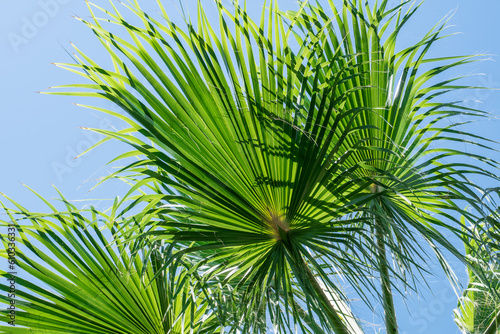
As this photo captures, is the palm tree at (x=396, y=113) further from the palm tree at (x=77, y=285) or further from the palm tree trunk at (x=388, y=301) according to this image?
the palm tree at (x=77, y=285)

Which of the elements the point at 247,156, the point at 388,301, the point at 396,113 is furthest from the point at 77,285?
the point at 396,113

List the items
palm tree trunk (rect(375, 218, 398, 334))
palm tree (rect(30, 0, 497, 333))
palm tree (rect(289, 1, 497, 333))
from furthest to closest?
palm tree (rect(289, 1, 497, 333))
palm tree trunk (rect(375, 218, 398, 334))
palm tree (rect(30, 0, 497, 333))

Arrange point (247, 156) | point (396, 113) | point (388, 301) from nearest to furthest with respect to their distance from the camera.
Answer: point (247, 156) → point (388, 301) → point (396, 113)

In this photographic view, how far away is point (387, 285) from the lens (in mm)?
1896

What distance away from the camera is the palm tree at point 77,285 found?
1812 mm

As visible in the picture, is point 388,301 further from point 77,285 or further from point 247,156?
point 77,285

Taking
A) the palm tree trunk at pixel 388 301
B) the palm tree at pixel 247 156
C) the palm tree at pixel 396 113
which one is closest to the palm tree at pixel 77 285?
the palm tree at pixel 247 156

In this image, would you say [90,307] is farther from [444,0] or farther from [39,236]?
[444,0]

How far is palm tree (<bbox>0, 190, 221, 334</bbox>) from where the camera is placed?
5.94ft

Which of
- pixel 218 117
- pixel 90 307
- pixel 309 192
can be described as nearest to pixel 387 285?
pixel 309 192

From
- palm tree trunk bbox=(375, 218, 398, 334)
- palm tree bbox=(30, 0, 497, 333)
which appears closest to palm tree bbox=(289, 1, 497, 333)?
→ palm tree trunk bbox=(375, 218, 398, 334)

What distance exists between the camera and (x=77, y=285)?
1.91 m

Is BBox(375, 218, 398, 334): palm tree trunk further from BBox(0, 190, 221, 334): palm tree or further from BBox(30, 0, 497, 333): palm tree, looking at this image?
BBox(0, 190, 221, 334): palm tree

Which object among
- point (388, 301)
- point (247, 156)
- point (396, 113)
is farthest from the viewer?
point (396, 113)
